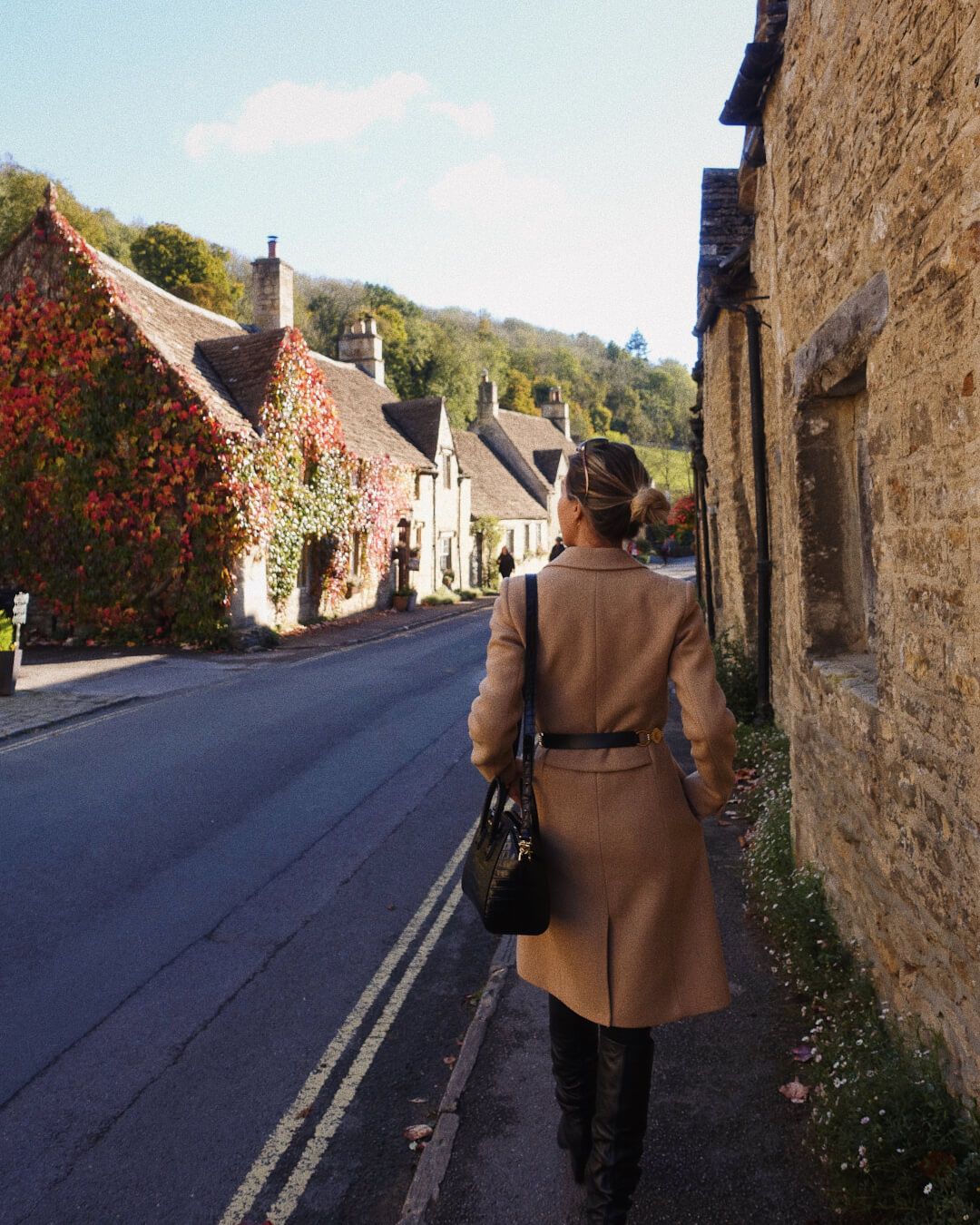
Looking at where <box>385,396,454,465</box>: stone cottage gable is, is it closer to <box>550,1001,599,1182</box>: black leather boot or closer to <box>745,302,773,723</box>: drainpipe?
<box>745,302,773,723</box>: drainpipe

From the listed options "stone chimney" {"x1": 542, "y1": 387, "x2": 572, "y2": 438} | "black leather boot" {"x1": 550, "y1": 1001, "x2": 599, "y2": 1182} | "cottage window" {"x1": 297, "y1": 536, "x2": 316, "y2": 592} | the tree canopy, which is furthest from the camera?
"stone chimney" {"x1": 542, "y1": 387, "x2": 572, "y2": 438}

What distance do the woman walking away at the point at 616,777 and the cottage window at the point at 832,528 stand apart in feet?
8.18

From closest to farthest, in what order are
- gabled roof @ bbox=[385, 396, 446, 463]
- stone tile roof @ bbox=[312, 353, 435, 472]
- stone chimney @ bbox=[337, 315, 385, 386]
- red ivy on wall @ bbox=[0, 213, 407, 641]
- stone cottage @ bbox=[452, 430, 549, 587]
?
red ivy on wall @ bbox=[0, 213, 407, 641] → stone tile roof @ bbox=[312, 353, 435, 472] → gabled roof @ bbox=[385, 396, 446, 463] → stone chimney @ bbox=[337, 315, 385, 386] → stone cottage @ bbox=[452, 430, 549, 587]

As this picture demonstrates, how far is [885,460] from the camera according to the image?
12.0 ft

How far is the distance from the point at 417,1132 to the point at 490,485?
4071 centimetres

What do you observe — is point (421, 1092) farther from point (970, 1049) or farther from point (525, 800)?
point (970, 1049)

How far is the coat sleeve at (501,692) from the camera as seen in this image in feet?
8.89

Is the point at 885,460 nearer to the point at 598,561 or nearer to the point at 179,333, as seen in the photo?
the point at 598,561

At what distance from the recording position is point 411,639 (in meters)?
20.4

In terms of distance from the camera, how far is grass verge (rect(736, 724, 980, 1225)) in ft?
8.87

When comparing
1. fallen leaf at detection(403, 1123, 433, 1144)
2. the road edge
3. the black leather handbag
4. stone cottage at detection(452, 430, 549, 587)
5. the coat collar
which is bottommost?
fallen leaf at detection(403, 1123, 433, 1144)

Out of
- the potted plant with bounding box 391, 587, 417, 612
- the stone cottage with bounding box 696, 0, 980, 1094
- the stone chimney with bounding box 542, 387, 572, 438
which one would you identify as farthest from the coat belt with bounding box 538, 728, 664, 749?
the stone chimney with bounding box 542, 387, 572, 438

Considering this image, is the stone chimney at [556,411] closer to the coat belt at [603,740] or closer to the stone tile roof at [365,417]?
the stone tile roof at [365,417]

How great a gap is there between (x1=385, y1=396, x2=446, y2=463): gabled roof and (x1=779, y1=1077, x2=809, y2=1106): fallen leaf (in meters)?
30.2
